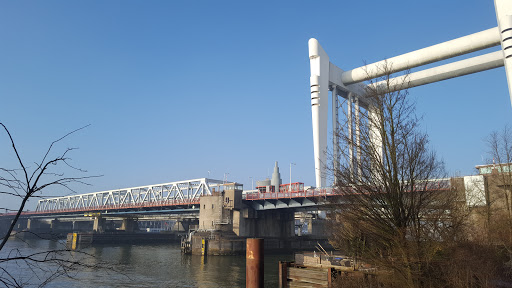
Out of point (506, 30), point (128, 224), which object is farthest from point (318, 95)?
point (128, 224)

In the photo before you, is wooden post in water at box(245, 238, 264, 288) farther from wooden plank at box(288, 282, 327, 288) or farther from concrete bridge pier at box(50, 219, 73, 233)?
concrete bridge pier at box(50, 219, 73, 233)

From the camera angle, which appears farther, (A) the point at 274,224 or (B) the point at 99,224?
(B) the point at 99,224

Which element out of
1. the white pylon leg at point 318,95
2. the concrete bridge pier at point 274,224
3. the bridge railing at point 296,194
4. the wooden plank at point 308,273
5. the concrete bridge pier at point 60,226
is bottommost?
the concrete bridge pier at point 60,226

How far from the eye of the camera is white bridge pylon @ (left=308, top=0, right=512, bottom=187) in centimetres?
5422

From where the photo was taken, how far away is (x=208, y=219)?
273 feet

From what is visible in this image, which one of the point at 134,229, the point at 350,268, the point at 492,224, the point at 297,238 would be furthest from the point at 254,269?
the point at 134,229

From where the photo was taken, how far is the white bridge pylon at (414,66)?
178 ft

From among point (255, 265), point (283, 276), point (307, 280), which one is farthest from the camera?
point (283, 276)

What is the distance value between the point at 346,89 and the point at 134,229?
95221mm

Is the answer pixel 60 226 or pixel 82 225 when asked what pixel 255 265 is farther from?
pixel 82 225

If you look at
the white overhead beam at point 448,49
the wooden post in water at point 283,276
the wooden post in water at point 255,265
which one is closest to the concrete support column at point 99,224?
the white overhead beam at point 448,49

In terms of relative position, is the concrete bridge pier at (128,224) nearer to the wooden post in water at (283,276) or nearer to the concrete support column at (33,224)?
the concrete support column at (33,224)

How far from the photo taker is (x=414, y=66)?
2667 inches

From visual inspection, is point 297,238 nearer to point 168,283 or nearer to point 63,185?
point 168,283
